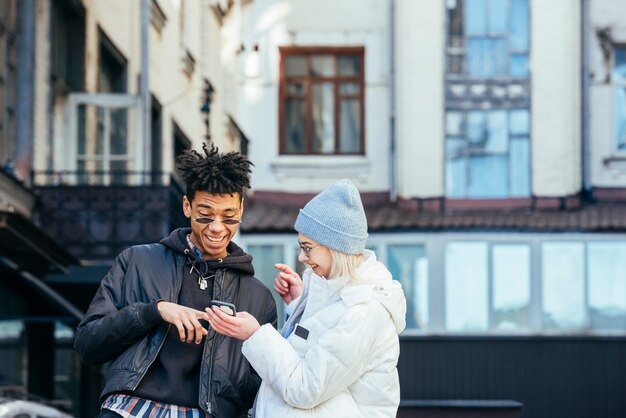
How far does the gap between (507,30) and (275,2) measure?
16.7ft

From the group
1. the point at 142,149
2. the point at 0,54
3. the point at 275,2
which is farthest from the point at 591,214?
the point at 0,54

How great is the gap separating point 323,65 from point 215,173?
2818 centimetres

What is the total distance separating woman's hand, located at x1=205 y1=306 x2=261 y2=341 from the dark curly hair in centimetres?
58

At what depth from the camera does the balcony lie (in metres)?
21.5

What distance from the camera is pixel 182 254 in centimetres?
621

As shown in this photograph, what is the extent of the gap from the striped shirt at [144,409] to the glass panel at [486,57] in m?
27.3

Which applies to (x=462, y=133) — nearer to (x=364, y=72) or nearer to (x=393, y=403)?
(x=364, y=72)

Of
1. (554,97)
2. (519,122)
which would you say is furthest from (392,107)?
(554,97)

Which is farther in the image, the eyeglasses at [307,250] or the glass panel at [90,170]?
the glass panel at [90,170]

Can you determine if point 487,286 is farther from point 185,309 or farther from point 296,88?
point 185,309

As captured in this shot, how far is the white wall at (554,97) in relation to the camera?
1283 inches

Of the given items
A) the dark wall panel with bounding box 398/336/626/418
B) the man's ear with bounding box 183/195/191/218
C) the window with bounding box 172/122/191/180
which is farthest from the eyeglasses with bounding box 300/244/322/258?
the dark wall panel with bounding box 398/336/626/418

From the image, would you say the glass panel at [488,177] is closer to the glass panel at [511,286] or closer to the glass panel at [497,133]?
the glass panel at [497,133]

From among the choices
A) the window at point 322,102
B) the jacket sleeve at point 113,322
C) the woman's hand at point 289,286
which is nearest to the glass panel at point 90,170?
the window at point 322,102
